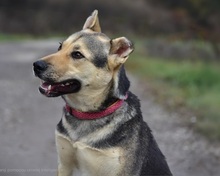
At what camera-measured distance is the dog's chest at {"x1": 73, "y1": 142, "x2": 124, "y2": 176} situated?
17.6 feet

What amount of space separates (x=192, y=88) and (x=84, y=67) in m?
8.30

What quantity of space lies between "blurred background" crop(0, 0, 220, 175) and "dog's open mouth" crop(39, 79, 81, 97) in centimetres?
231

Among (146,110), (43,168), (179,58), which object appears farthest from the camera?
(179,58)

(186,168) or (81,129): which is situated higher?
(81,129)

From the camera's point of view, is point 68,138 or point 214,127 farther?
point 214,127

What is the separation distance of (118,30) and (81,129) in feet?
98.8

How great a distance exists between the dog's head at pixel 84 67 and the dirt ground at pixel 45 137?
2067 mm

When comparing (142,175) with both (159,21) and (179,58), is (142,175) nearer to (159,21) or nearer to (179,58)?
(179,58)

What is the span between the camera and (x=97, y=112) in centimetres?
565

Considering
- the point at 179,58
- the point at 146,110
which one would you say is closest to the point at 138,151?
the point at 146,110

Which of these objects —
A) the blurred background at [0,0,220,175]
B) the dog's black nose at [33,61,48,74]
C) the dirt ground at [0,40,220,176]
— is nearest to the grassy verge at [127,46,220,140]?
the blurred background at [0,0,220,175]

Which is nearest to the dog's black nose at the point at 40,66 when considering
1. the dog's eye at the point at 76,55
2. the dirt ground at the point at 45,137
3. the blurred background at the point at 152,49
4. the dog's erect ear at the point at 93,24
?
the dog's eye at the point at 76,55

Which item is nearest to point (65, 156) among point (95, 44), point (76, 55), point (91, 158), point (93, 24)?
point (91, 158)

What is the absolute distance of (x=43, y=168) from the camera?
24.7 feet
